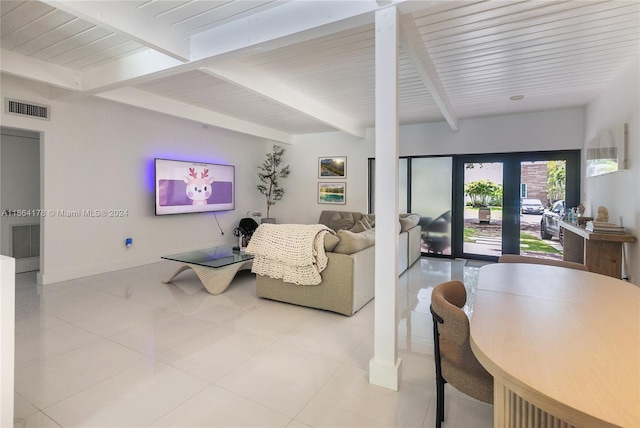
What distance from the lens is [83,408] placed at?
1881mm

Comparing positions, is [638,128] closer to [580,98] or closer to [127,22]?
[580,98]

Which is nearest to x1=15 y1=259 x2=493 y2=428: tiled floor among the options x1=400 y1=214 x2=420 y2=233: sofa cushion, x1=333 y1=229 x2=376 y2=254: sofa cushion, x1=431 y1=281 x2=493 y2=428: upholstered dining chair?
x1=431 y1=281 x2=493 y2=428: upholstered dining chair

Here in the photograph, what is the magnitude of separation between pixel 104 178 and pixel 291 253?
3519mm

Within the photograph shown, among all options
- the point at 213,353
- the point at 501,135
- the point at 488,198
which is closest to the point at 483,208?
the point at 488,198

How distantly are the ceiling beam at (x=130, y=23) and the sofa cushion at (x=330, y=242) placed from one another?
2.15 metres

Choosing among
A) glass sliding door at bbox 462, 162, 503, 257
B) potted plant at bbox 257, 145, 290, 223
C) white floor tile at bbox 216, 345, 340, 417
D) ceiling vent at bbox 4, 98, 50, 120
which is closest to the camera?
white floor tile at bbox 216, 345, 340, 417

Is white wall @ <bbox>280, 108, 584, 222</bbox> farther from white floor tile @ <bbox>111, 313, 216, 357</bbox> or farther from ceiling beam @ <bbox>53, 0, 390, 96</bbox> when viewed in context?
white floor tile @ <bbox>111, 313, 216, 357</bbox>

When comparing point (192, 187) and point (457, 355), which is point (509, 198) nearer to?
point (457, 355)

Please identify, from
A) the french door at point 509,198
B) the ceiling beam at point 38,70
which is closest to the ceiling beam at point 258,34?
the ceiling beam at point 38,70

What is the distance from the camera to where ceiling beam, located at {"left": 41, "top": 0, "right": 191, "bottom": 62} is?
219cm

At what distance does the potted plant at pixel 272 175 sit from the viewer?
25.8 feet

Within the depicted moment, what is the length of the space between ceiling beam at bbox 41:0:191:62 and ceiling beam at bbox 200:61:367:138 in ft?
1.37

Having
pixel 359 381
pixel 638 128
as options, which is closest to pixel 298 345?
pixel 359 381

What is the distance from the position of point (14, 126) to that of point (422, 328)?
528 cm
